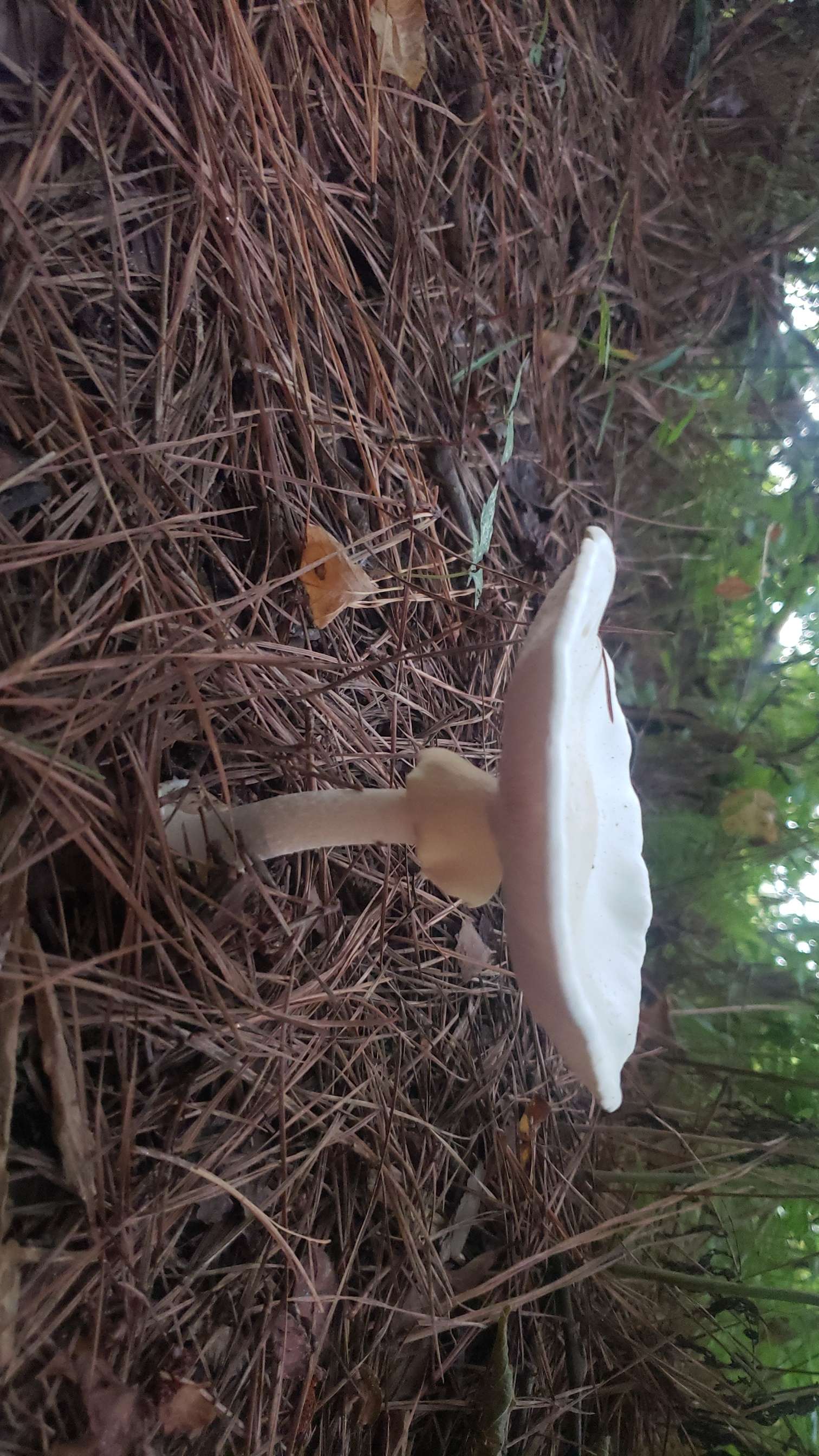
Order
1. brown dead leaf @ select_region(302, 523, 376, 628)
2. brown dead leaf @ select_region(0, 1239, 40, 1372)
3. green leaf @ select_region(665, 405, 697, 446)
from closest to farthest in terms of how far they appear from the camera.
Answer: brown dead leaf @ select_region(0, 1239, 40, 1372) → brown dead leaf @ select_region(302, 523, 376, 628) → green leaf @ select_region(665, 405, 697, 446)

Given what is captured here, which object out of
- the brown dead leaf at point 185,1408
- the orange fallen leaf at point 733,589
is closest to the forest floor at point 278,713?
the brown dead leaf at point 185,1408

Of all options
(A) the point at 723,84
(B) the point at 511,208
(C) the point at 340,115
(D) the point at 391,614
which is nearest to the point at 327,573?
(D) the point at 391,614

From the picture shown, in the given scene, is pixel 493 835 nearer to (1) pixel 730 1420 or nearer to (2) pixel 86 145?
(2) pixel 86 145

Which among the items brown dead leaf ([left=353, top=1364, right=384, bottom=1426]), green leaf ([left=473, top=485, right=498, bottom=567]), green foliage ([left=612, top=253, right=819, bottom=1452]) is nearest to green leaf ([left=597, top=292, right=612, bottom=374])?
green foliage ([left=612, top=253, right=819, bottom=1452])

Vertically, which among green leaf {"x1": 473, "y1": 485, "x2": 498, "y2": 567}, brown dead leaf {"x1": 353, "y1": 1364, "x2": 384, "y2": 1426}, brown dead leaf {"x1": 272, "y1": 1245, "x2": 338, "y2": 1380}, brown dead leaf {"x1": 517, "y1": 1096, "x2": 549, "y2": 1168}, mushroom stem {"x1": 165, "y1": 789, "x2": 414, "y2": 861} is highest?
green leaf {"x1": 473, "y1": 485, "x2": 498, "y2": 567}

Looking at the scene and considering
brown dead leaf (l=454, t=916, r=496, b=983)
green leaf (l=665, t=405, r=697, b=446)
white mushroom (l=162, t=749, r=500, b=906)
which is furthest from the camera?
green leaf (l=665, t=405, r=697, b=446)

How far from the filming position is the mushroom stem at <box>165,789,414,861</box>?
1.00m

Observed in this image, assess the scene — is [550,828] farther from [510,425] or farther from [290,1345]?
[510,425]

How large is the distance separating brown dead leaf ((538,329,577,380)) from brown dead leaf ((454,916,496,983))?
117cm

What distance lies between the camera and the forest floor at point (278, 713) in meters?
0.91

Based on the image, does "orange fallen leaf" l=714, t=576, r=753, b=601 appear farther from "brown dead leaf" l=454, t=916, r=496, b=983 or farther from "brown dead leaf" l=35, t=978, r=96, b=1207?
"brown dead leaf" l=35, t=978, r=96, b=1207

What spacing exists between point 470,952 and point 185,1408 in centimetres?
76

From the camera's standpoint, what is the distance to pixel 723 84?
216 centimetres

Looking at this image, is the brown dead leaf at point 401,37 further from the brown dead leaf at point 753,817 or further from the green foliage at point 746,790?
the brown dead leaf at point 753,817
